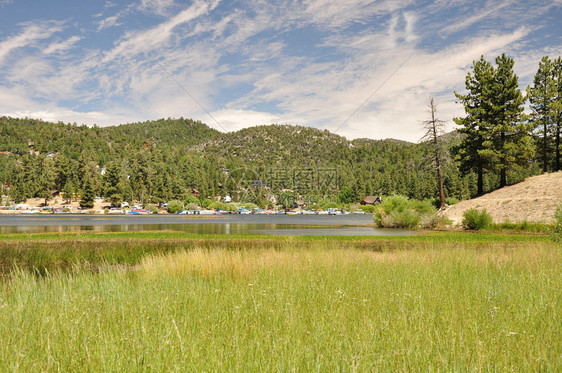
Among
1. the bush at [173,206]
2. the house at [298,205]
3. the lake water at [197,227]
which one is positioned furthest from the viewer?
the house at [298,205]

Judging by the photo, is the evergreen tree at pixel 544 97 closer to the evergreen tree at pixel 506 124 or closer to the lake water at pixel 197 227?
the evergreen tree at pixel 506 124

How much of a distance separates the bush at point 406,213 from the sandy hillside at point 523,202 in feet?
10.3

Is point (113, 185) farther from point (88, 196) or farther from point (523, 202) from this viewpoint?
point (523, 202)

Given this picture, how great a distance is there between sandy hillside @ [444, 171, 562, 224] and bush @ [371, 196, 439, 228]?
3153 mm

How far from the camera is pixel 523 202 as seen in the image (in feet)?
132

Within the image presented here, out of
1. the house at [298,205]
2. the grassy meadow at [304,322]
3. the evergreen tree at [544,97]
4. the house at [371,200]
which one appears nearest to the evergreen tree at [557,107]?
the evergreen tree at [544,97]

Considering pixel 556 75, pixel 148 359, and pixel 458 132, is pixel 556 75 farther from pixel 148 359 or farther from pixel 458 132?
pixel 148 359

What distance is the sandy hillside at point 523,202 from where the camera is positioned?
37.6m

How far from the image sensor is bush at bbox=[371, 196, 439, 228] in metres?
42.9

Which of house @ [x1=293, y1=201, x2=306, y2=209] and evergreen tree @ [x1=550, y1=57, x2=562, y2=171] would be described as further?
house @ [x1=293, y1=201, x2=306, y2=209]

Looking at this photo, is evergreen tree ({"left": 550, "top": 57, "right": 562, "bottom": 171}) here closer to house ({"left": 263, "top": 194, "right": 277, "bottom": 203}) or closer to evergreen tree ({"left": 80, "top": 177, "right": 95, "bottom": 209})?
evergreen tree ({"left": 80, "top": 177, "right": 95, "bottom": 209})

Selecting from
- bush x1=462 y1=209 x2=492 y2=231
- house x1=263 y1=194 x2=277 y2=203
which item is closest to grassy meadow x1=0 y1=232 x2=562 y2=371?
bush x1=462 y1=209 x2=492 y2=231

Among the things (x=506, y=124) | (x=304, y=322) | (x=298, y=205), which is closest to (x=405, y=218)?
(x=506, y=124)

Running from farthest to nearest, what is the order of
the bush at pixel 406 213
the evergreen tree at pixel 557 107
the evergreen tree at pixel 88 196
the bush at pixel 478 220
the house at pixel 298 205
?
the house at pixel 298 205, the evergreen tree at pixel 88 196, the evergreen tree at pixel 557 107, the bush at pixel 406 213, the bush at pixel 478 220
